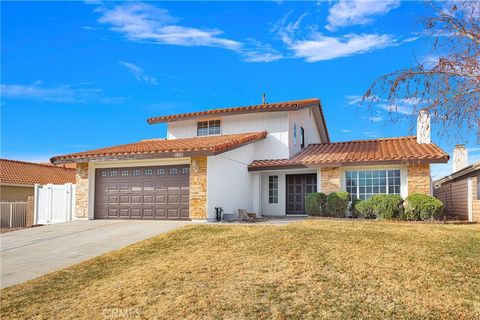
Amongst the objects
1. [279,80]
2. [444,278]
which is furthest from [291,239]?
[279,80]

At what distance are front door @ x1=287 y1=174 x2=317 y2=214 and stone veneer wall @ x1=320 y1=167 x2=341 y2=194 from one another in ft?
5.71

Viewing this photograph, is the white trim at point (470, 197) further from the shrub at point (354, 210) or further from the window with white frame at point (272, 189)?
the window with white frame at point (272, 189)

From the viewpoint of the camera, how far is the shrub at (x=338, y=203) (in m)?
16.5

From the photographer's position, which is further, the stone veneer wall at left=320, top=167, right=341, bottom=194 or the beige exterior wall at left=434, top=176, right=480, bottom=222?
the stone veneer wall at left=320, top=167, right=341, bottom=194

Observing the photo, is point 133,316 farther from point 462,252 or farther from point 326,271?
point 462,252

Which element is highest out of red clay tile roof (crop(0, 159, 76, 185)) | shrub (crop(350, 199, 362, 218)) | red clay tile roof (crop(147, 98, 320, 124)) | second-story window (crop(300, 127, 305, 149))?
red clay tile roof (crop(147, 98, 320, 124))

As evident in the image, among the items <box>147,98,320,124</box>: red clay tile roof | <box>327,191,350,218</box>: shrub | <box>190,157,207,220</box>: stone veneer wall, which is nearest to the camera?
<box>190,157,207,220</box>: stone veneer wall

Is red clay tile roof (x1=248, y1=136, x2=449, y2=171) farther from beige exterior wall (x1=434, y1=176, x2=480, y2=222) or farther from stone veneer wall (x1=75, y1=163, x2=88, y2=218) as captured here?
stone veneer wall (x1=75, y1=163, x2=88, y2=218)

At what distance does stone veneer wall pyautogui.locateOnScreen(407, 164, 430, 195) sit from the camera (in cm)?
1633

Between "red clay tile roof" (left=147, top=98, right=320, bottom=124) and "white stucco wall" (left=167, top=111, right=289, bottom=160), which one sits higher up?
"red clay tile roof" (left=147, top=98, right=320, bottom=124)

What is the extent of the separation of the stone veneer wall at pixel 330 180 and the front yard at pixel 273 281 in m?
6.75

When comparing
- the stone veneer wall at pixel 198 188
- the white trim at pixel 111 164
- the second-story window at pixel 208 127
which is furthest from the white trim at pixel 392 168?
the second-story window at pixel 208 127

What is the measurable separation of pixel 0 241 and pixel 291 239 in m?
10.5

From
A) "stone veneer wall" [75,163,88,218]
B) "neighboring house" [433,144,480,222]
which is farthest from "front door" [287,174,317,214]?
"stone veneer wall" [75,163,88,218]
